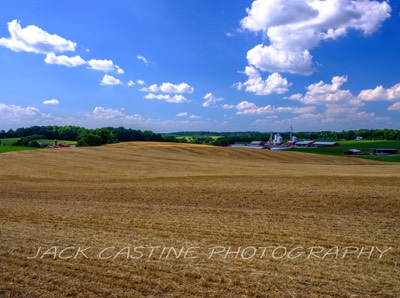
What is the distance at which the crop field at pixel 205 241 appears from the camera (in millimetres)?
6363

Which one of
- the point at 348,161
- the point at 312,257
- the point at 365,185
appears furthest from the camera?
the point at 348,161

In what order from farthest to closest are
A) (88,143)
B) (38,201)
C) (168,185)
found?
(88,143), (168,185), (38,201)

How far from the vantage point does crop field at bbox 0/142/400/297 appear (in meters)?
6.36

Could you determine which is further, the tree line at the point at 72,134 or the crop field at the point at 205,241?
the tree line at the point at 72,134

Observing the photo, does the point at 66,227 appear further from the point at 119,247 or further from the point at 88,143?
the point at 88,143

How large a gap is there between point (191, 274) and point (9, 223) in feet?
27.9

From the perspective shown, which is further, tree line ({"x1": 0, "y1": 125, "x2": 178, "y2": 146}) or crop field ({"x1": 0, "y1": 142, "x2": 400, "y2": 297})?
tree line ({"x1": 0, "y1": 125, "x2": 178, "y2": 146})

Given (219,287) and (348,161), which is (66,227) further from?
(348,161)

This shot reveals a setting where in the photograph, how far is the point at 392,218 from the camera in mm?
11961

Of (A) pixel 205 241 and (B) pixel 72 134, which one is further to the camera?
(B) pixel 72 134

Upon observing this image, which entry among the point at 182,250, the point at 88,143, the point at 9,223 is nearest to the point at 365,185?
the point at 182,250

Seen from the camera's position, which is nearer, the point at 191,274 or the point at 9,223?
the point at 191,274

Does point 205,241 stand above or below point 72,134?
below

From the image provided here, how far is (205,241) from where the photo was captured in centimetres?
922
